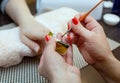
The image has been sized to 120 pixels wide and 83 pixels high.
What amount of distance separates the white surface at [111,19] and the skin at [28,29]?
0.34 m

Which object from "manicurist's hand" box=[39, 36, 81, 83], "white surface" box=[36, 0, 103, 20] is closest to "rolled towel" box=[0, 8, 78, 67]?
"manicurist's hand" box=[39, 36, 81, 83]

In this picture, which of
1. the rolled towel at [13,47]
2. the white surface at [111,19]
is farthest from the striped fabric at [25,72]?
the white surface at [111,19]

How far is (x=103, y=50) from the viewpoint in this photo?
0.57 m

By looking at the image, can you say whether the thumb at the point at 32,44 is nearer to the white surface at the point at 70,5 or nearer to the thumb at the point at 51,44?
the thumb at the point at 51,44

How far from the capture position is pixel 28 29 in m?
0.62

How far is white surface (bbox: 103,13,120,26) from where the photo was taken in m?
0.85

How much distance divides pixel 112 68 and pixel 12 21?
437mm

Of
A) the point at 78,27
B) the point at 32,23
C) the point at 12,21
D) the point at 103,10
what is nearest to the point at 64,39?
the point at 78,27

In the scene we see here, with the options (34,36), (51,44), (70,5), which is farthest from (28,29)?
(70,5)

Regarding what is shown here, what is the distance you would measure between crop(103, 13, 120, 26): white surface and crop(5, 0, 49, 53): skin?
34 cm

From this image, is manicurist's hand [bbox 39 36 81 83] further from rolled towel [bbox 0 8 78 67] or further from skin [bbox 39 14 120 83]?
rolled towel [bbox 0 8 78 67]

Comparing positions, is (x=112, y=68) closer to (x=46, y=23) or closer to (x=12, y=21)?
(x=46, y=23)

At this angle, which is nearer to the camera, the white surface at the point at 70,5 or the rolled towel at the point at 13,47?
the rolled towel at the point at 13,47

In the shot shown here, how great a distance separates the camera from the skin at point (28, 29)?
1.92 feet
